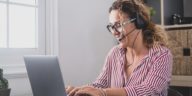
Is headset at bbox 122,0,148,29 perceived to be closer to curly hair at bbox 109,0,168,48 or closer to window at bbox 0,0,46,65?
curly hair at bbox 109,0,168,48

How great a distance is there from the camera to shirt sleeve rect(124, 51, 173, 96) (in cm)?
128

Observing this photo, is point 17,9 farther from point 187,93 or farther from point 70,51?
point 187,93

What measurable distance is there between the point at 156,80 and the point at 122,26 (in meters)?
0.31

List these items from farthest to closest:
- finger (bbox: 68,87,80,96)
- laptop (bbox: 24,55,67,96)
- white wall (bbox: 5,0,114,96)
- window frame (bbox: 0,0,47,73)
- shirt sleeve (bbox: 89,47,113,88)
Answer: white wall (bbox: 5,0,114,96) → window frame (bbox: 0,0,47,73) → shirt sleeve (bbox: 89,47,113,88) → finger (bbox: 68,87,80,96) → laptop (bbox: 24,55,67,96)

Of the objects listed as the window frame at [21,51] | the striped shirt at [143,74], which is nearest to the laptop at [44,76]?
the striped shirt at [143,74]

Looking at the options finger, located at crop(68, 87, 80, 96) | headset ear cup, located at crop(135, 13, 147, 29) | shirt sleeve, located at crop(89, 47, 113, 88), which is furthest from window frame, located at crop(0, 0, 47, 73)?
headset ear cup, located at crop(135, 13, 147, 29)

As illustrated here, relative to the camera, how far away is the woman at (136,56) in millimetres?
1320

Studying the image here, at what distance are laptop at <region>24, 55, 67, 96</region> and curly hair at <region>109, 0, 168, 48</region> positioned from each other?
50 centimetres

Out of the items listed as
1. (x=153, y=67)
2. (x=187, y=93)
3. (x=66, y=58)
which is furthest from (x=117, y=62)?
(x=187, y=93)

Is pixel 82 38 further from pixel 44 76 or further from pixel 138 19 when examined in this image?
pixel 44 76

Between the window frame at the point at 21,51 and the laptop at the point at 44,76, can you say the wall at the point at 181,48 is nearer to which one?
the window frame at the point at 21,51

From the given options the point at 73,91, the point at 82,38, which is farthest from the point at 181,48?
the point at 73,91

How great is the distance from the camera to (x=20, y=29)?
214 centimetres

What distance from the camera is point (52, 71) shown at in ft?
3.65
